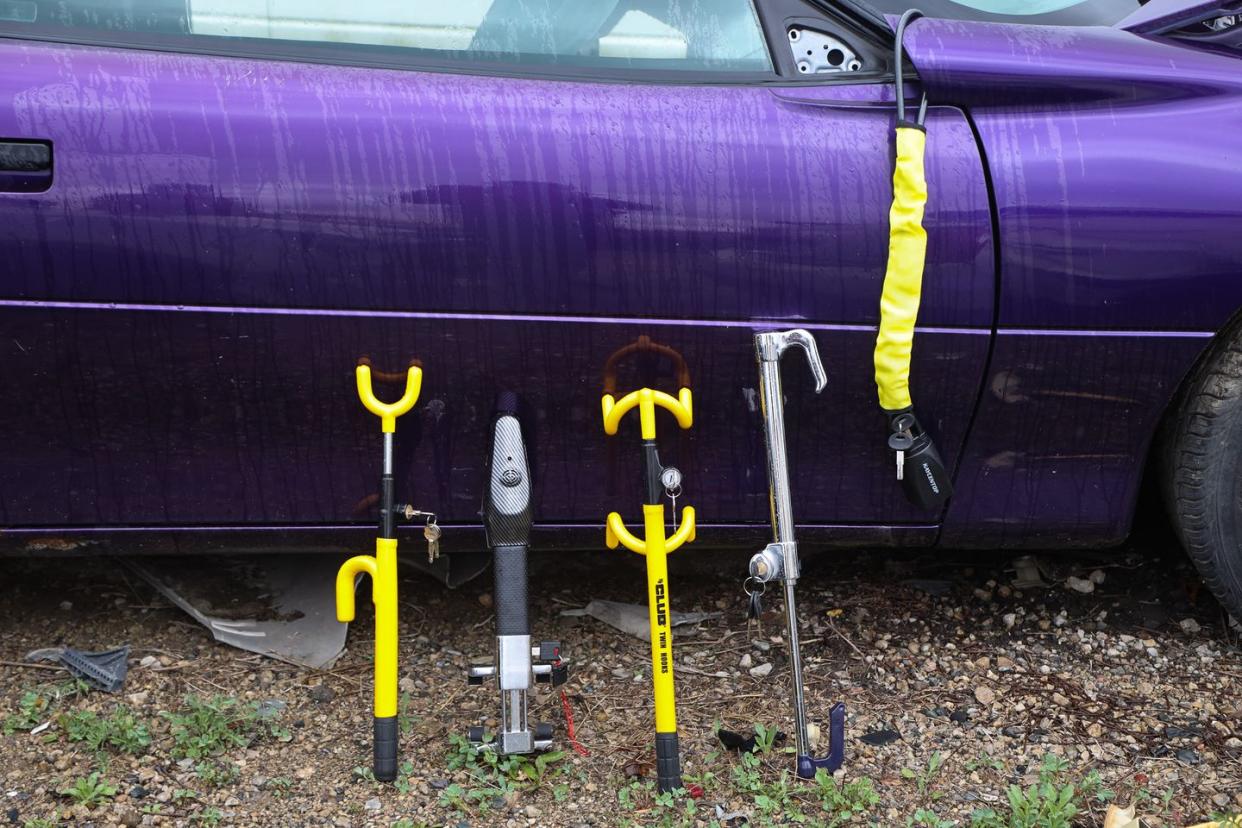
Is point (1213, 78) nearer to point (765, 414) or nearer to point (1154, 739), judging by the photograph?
point (765, 414)

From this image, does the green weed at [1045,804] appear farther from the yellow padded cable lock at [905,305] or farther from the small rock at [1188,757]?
the yellow padded cable lock at [905,305]

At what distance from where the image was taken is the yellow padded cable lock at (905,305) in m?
1.92

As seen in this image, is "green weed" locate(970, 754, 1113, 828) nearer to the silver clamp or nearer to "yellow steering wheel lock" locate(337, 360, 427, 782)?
the silver clamp

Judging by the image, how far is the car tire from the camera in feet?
6.77

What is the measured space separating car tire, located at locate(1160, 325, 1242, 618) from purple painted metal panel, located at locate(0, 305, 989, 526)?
1.33 feet

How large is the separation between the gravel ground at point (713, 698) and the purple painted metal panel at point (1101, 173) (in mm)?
725

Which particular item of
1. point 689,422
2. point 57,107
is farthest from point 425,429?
point 57,107

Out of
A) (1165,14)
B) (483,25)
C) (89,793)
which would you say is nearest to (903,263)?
(1165,14)

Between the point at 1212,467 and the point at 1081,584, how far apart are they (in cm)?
53

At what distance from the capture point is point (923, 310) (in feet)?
Result: 6.52

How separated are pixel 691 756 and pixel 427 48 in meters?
1.27

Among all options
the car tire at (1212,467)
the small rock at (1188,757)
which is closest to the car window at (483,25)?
the car tire at (1212,467)

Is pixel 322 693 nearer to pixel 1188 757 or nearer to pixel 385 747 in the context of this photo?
pixel 385 747

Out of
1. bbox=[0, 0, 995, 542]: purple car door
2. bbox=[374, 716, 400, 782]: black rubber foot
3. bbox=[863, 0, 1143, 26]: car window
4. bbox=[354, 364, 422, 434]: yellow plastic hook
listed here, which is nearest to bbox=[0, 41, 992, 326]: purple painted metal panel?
bbox=[0, 0, 995, 542]: purple car door
